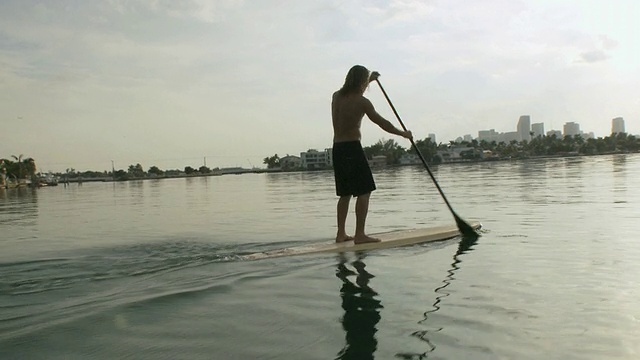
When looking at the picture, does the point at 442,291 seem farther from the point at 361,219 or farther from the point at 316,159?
the point at 316,159

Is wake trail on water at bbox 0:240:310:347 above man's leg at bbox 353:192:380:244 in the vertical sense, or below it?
below

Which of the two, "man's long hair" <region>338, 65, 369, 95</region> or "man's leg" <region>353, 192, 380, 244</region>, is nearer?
"man's leg" <region>353, 192, 380, 244</region>

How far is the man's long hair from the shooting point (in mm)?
6352

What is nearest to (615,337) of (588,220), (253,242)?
(253,242)

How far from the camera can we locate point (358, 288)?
4.10m

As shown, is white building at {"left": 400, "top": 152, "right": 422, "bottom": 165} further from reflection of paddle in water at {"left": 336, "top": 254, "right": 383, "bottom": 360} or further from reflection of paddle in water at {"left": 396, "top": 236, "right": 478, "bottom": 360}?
reflection of paddle in water at {"left": 336, "top": 254, "right": 383, "bottom": 360}

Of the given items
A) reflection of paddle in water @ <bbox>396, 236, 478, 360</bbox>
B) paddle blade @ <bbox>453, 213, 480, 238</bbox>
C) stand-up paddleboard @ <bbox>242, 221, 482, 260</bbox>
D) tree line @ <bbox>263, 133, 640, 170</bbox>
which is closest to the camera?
reflection of paddle in water @ <bbox>396, 236, 478, 360</bbox>

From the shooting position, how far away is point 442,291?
3.90 metres

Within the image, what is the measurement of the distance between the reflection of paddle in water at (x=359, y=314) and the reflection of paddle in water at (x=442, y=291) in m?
0.23

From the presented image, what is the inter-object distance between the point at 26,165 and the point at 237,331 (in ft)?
530

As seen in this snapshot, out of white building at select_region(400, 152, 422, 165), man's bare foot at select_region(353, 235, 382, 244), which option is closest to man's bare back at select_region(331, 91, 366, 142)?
man's bare foot at select_region(353, 235, 382, 244)

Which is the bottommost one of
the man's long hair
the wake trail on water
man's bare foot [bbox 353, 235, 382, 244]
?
the wake trail on water

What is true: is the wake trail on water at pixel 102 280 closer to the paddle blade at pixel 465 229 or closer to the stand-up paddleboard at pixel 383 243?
the stand-up paddleboard at pixel 383 243

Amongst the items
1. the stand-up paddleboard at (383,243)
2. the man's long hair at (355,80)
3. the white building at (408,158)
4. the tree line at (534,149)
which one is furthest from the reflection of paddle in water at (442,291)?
the white building at (408,158)
